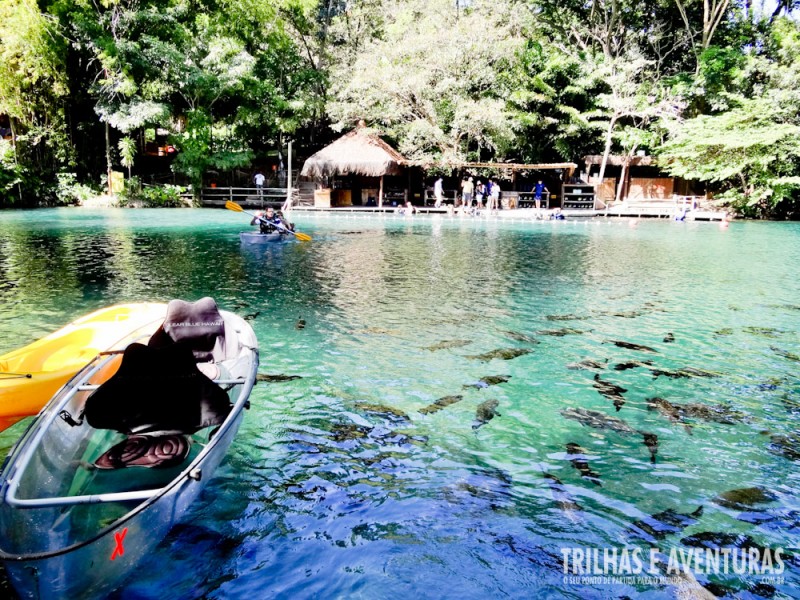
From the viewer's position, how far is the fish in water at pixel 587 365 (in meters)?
7.55

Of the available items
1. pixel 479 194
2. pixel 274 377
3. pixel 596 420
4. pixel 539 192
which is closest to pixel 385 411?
pixel 274 377

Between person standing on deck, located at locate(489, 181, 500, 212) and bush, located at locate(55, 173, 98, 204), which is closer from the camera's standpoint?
person standing on deck, located at locate(489, 181, 500, 212)

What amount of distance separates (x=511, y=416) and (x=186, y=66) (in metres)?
31.8

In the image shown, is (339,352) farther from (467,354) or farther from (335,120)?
(335,120)

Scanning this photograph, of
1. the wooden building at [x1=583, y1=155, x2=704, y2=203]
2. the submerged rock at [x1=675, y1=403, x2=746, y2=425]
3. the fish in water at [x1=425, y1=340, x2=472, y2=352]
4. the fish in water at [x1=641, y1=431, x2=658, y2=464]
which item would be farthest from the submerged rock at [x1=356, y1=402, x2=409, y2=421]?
the wooden building at [x1=583, y1=155, x2=704, y2=203]

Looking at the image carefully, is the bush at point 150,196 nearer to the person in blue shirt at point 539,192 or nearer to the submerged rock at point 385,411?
the person in blue shirt at point 539,192

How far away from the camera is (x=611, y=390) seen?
679 centimetres

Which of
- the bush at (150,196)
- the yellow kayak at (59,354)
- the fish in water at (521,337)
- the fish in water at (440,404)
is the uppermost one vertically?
the bush at (150,196)

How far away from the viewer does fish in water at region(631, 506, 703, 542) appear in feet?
13.9

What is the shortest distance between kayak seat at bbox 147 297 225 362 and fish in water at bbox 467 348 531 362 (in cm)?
359

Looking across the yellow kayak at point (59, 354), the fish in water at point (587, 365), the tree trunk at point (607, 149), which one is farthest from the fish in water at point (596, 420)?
the tree trunk at point (607, 149)

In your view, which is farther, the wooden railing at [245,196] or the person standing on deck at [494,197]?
the wooden railing at [245,196]

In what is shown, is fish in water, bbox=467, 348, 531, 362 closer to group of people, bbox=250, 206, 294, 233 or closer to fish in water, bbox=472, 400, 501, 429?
fish in water, bbox=472, 400, 501, 429

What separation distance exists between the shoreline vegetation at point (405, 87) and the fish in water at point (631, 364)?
75.8 feet
